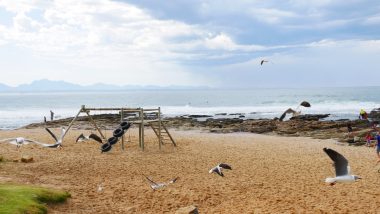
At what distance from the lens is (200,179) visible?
1479cm

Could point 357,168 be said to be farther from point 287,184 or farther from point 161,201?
point 161,201

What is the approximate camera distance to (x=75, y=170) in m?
16.0

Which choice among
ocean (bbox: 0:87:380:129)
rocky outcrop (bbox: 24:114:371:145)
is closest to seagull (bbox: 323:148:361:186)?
rocky outcrop (bbox: 24:114:371:145)

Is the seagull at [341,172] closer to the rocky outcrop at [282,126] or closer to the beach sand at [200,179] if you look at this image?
the beach sand at [200,179]

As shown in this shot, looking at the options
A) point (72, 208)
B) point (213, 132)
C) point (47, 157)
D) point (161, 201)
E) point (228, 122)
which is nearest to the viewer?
point (72, 208)

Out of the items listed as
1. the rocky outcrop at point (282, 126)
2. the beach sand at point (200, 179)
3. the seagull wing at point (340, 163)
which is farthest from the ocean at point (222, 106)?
the seagull wing at point (340, 163)

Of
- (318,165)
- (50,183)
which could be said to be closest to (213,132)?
(318,165)

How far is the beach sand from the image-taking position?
11.5m

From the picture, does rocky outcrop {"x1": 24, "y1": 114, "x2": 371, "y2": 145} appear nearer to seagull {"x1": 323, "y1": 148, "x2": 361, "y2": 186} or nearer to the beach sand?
the beach sand

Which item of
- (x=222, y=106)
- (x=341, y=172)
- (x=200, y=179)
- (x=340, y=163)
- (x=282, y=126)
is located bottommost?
(x=200, y=179)

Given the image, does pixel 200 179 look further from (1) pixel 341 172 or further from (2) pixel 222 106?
(2) pixel 222 106

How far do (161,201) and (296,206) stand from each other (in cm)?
360

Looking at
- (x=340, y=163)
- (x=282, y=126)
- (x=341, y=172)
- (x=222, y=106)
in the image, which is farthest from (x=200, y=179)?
(x=222, y=106)

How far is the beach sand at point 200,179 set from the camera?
37.8ft
